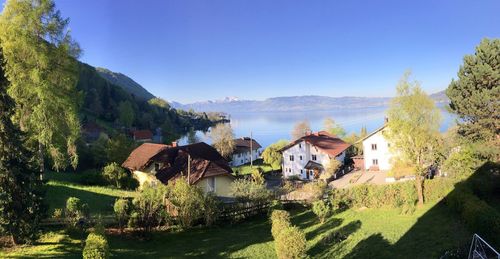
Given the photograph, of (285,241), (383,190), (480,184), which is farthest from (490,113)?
(285,241)

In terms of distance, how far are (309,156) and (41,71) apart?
38750mm

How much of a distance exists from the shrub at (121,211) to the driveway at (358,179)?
94.6ft

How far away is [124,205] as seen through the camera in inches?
811

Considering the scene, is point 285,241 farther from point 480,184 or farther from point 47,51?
point 47,51

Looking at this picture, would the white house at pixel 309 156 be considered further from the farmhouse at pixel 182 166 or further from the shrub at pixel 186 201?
the shrub at pixel 186 201

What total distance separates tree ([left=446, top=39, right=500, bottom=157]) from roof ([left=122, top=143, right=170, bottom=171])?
104 feet

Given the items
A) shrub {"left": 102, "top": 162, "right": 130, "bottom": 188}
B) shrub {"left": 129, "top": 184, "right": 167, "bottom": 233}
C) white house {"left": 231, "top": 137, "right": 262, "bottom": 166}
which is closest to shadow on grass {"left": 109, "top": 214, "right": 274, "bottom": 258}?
shrub {"left": 129, "top": 184, "right": 167, "bottom": 233}

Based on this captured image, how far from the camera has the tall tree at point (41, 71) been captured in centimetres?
2303

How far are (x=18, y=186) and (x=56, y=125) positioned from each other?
1053 centimetres

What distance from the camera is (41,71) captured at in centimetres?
2384

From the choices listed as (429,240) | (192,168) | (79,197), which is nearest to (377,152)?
(192,168)

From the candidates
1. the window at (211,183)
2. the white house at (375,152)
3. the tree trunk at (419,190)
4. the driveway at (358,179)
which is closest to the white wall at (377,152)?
the white house at (375,152)

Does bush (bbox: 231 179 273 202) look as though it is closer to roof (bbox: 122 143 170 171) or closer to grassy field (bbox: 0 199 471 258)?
grassy field (bbox: 0 199 471 258)

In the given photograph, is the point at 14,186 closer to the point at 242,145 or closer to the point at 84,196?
the point at 84,196
